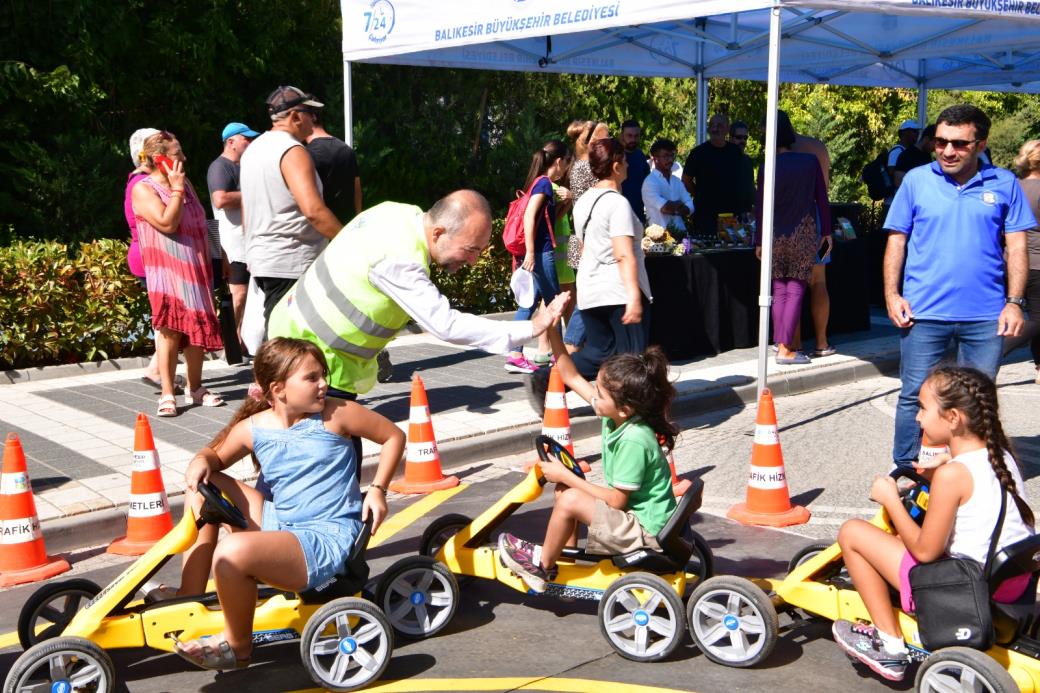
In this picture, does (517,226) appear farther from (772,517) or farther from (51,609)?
(51,609)

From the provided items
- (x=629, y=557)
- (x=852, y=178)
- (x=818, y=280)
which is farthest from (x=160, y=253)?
(x=852, y=178)

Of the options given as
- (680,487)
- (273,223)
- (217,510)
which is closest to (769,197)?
(680,487)

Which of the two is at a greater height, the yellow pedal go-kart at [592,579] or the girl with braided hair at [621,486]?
the girl with braided hair at [621,486]

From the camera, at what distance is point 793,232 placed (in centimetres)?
1027

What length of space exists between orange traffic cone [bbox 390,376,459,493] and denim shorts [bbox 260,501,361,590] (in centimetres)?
260

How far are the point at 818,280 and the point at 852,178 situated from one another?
16.7m

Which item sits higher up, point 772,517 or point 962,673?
point 962,673

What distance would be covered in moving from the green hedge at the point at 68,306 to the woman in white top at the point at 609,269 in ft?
15.3

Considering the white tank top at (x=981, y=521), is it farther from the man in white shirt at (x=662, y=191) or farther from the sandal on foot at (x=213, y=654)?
the man in white shirt at (x=662, y=191)

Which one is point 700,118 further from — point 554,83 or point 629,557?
point 629,557

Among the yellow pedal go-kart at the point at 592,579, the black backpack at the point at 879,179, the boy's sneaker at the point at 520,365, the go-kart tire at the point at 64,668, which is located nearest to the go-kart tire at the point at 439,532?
the yellow pedal go-kart at the point at 592,579

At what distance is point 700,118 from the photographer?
1515 centimetres

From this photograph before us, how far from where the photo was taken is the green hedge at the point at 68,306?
9.74 meters

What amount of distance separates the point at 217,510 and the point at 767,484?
10.4 ft
